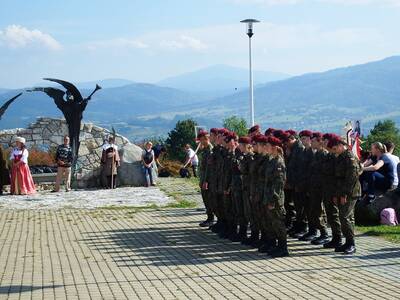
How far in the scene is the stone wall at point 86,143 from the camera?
2309 centimetres

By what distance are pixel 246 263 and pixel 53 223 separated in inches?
237

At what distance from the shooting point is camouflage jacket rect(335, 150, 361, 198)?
10539mm

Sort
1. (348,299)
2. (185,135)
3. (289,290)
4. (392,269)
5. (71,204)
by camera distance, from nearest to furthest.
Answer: (348,299) → (289,290) → (392,269) → (71,204) → (185,135)

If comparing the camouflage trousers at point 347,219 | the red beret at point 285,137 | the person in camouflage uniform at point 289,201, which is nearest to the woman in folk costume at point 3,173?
the person in camouflage uniform at point 289,201

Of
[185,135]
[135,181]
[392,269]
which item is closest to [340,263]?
[392,269]

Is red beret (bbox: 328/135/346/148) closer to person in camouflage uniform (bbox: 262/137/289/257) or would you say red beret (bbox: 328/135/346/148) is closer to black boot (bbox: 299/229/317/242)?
person in camouflage uniform (bbox: 262/137/289/257)

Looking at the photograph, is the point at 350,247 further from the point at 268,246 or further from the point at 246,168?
the point at 246,168

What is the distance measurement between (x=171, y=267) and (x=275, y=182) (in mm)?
2029

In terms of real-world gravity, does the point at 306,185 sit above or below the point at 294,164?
below

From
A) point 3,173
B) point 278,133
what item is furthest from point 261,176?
point 3,173

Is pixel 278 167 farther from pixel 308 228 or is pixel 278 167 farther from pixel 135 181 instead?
pixel 135 181

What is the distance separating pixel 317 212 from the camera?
11641mm

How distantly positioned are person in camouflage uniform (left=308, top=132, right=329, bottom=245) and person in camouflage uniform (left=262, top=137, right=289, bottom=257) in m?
0.99

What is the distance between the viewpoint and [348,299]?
7.72 metres
